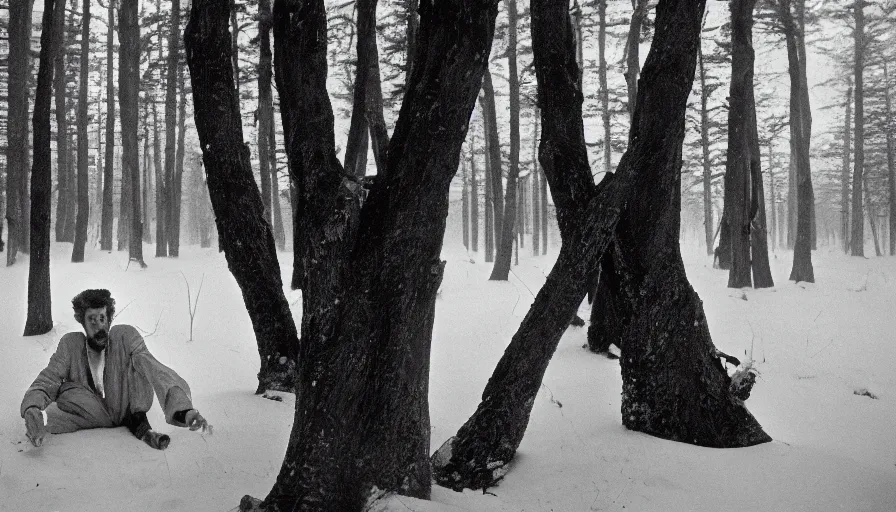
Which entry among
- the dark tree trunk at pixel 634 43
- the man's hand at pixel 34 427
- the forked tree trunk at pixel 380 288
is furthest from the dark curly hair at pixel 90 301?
the dark tree trunk at pixel 634 43

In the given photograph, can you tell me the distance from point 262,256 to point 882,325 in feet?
35.9

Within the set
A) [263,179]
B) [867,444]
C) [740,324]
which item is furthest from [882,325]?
[263,179]

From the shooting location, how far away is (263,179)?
14516mm

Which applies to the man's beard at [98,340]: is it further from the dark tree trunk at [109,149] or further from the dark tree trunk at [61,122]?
the dark tree trunk at [109,149]

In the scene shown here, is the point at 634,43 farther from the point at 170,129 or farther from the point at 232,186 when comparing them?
the point at 170,129

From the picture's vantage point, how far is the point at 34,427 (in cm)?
360

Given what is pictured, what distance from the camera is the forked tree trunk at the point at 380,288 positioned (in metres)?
3.00

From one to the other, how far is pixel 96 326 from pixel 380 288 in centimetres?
235

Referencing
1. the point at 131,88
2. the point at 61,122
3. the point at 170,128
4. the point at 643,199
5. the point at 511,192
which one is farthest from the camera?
the point at 170,128

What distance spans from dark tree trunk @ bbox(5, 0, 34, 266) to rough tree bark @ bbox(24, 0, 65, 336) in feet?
20.3

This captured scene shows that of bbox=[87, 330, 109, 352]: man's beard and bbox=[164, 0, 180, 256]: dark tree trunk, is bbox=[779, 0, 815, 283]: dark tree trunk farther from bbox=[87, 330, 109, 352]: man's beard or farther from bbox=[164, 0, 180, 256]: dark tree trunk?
bbox=[164, 0, 180, 256]: dark tree trunk

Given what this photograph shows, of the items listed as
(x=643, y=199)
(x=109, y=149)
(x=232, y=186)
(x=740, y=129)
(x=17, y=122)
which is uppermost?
(x=17, y=122)

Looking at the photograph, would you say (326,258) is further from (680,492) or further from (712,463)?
(712,463)

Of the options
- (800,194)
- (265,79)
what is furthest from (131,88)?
(800,194)
